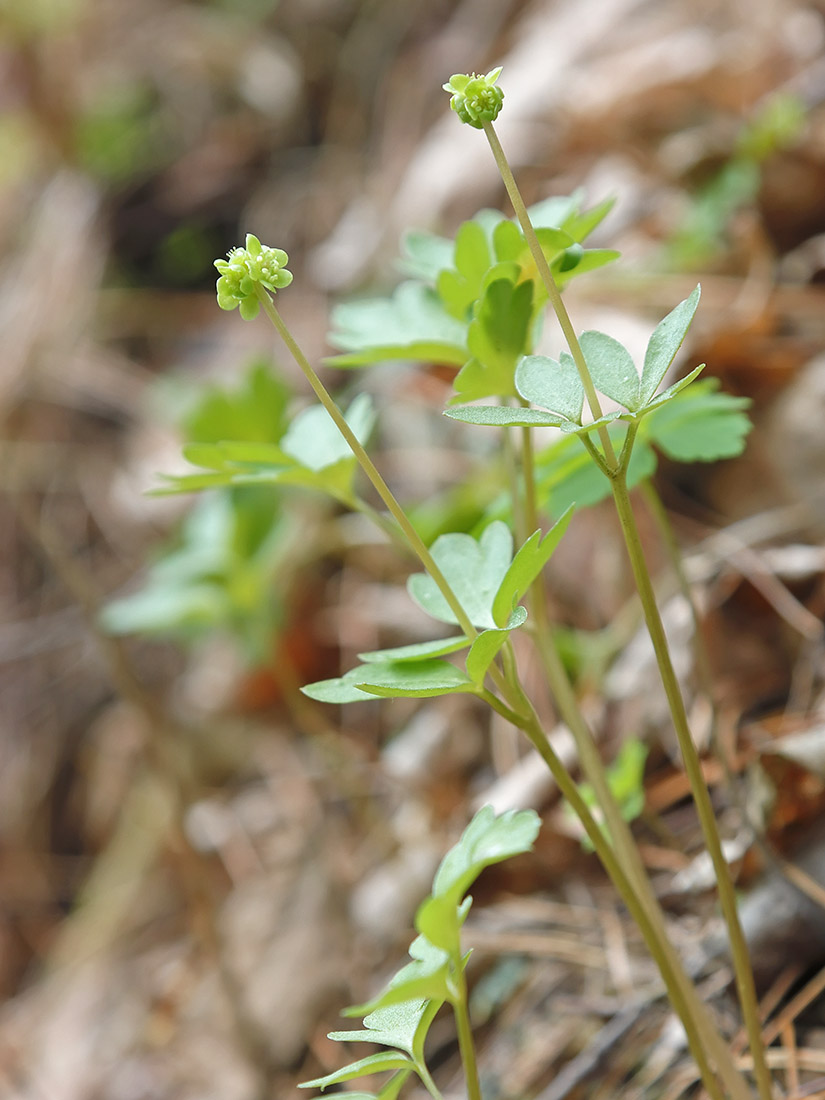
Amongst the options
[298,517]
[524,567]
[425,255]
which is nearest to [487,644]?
[524,567]

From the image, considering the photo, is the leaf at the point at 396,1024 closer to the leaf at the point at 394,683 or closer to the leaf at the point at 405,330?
the leaf at the point at 394,683

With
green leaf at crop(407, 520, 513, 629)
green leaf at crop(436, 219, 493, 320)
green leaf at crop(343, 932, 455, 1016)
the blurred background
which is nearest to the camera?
green leaf at crop(343, 932, 455, 1016)

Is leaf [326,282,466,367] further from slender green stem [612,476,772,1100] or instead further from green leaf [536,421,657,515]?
slender green stem [612,476,772,1100]

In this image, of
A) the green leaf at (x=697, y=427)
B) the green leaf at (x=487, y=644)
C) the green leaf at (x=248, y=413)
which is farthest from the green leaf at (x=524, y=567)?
the green leaf at (x=248, y=413)

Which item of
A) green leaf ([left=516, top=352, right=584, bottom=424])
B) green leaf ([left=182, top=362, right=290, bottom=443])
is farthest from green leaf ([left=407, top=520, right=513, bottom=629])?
A: green leaf ([left=182, top=362, right=290, bottom=443])

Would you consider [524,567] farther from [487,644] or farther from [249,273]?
[249,273]

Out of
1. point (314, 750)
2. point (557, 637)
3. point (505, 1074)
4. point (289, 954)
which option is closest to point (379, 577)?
point (314, 750)
